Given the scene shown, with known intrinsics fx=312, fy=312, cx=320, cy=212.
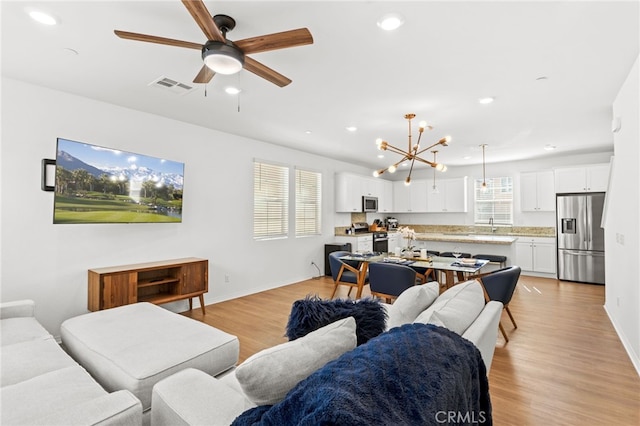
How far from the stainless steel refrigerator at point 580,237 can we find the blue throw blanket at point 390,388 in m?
6.48

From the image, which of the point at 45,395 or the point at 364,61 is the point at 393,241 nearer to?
the point at 364,61

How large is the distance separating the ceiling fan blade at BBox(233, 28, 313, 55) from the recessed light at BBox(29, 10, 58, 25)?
4.39 feet

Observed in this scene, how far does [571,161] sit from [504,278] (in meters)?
5.36

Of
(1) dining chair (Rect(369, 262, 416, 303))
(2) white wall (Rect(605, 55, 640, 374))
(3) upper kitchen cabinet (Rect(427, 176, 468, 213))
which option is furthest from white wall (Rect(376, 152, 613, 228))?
(1) dining chair (Rect(369, 262, 416, 303))

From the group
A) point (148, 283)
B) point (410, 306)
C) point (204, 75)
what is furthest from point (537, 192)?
point (148, 283)

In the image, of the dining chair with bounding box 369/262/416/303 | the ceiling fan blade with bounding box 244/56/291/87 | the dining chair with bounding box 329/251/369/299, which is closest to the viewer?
the ceiling fan blade with bounding box 244/56/291/87

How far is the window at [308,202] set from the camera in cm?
648

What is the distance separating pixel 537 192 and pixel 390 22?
21.8 feet

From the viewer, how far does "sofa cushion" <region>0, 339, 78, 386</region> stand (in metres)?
1.82

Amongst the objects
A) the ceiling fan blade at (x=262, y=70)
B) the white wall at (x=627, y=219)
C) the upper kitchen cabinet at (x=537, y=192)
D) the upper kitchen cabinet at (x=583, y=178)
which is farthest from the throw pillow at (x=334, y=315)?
the upper kitchen cabinet at (x=537, y=192)

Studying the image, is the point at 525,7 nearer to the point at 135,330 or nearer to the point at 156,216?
the point at 135,330

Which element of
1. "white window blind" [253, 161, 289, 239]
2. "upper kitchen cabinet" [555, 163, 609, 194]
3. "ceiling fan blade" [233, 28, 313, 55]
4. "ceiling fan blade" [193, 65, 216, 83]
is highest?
"ceiling fan blade" [193, 65, 216, 83]

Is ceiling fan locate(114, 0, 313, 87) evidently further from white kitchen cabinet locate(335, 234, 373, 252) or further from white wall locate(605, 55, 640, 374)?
white kitchen cabinet locate(335, 234, 373, 252)

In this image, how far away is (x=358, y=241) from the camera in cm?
711
